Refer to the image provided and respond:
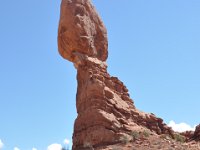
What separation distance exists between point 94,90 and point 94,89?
0.07m

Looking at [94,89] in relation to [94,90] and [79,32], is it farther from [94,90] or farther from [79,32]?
[79,32]

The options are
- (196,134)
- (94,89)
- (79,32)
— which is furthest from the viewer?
(79,32)

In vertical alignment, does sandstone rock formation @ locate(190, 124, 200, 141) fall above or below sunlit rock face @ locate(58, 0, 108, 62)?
below

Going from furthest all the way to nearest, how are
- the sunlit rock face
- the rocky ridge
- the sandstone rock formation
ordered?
the sunlit rock face < the sandstone rock formation < the rocky ridge

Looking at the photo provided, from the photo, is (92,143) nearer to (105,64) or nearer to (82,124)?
(82,124)

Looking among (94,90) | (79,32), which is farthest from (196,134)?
(79,32)

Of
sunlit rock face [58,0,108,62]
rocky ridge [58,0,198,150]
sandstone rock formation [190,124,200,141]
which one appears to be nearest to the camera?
rocky ridge [58,0,198,150]

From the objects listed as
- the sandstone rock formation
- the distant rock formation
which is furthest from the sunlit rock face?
the sandstone rock formation

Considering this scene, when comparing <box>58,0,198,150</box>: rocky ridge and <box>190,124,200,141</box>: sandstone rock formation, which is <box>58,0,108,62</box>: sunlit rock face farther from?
<box>190,124,200,141</box>: sandstone rock formation

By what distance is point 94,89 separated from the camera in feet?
97.4

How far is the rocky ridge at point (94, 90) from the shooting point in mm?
28469

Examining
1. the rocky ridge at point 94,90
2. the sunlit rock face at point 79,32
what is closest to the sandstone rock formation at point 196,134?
the rocky ridge at point 94,90

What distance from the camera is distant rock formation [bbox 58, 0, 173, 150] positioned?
28.5 meters

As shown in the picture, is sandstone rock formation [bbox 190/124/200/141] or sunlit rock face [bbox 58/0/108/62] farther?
sunlit rock face [bbox 58/0/108/62]
